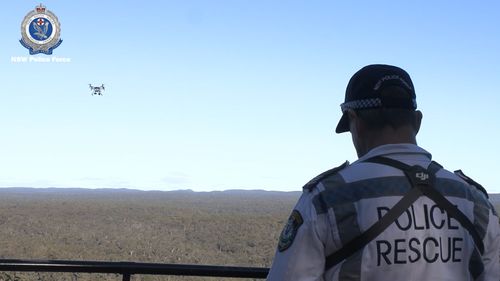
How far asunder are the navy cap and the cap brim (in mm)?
33

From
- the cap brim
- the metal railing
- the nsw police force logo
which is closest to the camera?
the cap brim

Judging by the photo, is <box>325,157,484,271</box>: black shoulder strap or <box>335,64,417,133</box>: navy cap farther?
<box>335,64,417,133</box>: navy cap

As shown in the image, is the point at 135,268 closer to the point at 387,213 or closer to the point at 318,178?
the point at 318,178

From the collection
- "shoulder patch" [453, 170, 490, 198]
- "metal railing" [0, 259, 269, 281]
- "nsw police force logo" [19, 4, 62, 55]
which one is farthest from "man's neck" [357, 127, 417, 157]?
"nsw police force logo" [19, 4, 62, 55]

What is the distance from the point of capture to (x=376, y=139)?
1.97 m

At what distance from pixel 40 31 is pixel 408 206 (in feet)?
53.4

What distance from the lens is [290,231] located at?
1.84 m

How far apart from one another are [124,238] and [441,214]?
5145 centimetres

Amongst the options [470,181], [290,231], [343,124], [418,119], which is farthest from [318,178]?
[470,181]

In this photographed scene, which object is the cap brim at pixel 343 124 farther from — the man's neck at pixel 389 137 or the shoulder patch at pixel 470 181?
the shoulder patch at pixel 470 181

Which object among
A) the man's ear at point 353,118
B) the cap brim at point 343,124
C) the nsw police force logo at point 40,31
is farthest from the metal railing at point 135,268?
the nsw police force logo at point 40,31

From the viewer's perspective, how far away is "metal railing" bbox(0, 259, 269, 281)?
9.41ft

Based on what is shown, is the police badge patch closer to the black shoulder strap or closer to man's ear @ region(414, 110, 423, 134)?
the black shoulder strap

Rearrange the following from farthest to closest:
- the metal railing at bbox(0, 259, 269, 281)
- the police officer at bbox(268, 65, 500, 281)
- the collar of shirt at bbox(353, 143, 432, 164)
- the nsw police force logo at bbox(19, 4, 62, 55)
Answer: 1. the nsw police force logo at bbox(19, 4, 62, 55)
2. the metal railing at bbox(0, 259, 269, 281)
3. the collar of shirt at bbox(353, 143, 432, 164)
4. the police officer at bbox(268, 65, 500, 281)
